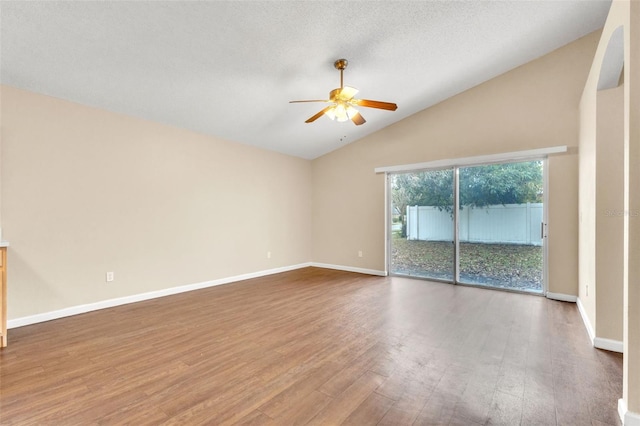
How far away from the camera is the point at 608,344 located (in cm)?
261

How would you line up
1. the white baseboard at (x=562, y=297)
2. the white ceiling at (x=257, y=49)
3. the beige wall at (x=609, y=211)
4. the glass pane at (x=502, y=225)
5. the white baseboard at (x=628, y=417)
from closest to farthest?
the white baseboard at (x=628, y=417), the white ceiling at (x=257, y=49), the beige wall at (x=609, y=211), the white baseboard at (x=562, y=297), the glass pane at (x=502, y=225)

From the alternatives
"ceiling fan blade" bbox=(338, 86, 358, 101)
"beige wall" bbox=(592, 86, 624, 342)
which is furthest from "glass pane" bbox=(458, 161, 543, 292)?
"ceiling fan blade" bbox=(338, 86, 358, 101)

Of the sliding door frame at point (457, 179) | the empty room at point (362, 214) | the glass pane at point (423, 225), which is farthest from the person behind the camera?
the glass pane at point (423, 225)

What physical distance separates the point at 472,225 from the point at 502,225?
0.43 metres

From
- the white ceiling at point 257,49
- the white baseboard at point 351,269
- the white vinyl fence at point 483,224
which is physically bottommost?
the white baseboard at point 351,269

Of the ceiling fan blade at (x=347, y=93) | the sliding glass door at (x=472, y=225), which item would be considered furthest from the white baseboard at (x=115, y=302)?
the ceiling fan blade at (x=347, y=93)

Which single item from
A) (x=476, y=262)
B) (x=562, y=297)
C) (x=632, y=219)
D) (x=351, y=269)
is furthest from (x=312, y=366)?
(x=351, y=269)

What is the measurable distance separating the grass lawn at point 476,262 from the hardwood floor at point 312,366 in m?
0.70

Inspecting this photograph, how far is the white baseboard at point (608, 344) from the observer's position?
2.56 m

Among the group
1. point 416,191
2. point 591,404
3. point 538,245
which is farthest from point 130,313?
point 538,245

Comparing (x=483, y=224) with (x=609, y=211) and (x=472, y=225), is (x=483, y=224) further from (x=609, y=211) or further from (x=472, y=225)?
(x=609, y=211)

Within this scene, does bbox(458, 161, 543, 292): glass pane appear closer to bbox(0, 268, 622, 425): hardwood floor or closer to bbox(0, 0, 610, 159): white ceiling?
bbox(0, 268, 622, 425): hardwood floor

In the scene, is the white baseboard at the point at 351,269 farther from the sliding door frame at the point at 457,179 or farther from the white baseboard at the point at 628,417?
the white baseboard at the point at 628,417

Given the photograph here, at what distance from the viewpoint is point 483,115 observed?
474 centimetres
